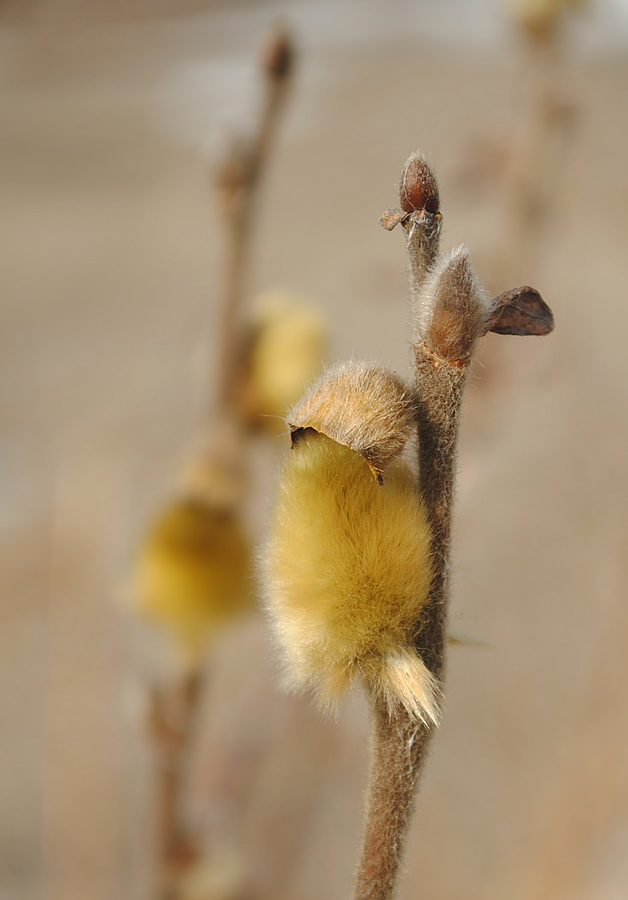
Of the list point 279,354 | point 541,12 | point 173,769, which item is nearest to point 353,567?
point 279,354

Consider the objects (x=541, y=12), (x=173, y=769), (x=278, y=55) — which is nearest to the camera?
(x=278, y=55)

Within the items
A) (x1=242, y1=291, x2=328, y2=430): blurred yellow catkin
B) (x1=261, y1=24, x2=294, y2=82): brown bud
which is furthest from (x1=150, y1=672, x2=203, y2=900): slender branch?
(x1=261, y1=24, x2=294, y2=82): brown bud

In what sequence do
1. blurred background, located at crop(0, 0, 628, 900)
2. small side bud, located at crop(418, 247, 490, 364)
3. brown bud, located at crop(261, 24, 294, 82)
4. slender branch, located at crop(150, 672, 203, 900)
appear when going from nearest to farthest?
small side bud, located at crop(418, 247, 490, 364), brown bud, located at crop(261, 24, 294, 82), slender branch, located at crop(150, 672, 203, 900), blurred background, located at crop(0, 0, 628, 900)

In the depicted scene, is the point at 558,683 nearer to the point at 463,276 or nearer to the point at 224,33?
the point at 463,276

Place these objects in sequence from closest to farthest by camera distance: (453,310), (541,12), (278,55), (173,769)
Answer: (453,310), (278,55), (173,769), (541,12)

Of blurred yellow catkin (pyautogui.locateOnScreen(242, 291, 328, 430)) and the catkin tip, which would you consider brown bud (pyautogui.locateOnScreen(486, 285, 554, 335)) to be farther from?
blurred yellow catkin (pyautogui.locateOnScreen(242, 291, 328, 430))

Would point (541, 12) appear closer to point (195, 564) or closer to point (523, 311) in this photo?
point (195, 564)
